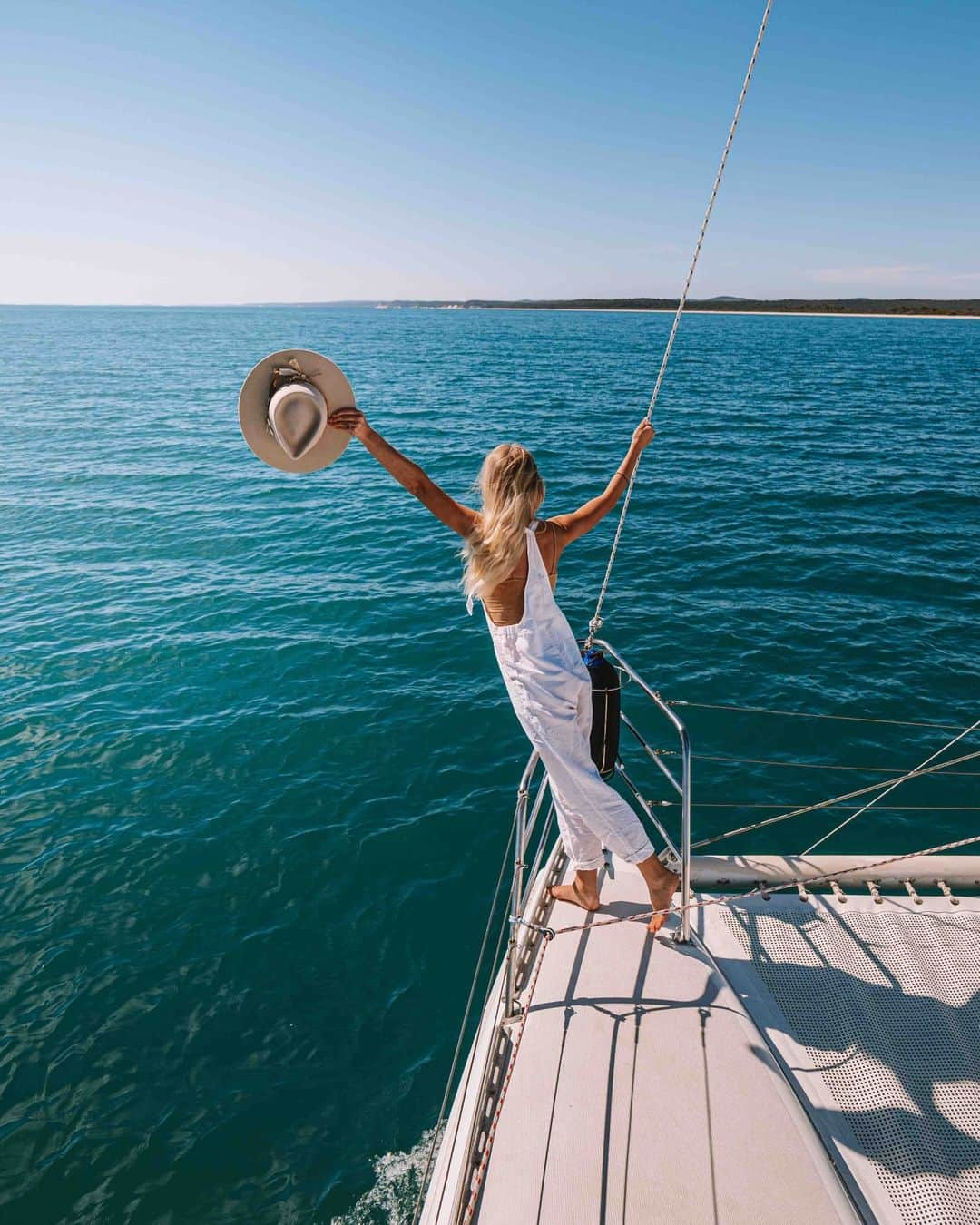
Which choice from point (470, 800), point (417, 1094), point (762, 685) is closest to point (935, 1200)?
point (417, 1094)

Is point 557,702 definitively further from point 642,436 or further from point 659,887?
point 642,436

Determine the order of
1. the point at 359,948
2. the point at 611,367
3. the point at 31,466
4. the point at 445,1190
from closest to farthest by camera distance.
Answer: the point at 445,1190 → the point at 359,948 → the point at 31,466 → the point at 611,367

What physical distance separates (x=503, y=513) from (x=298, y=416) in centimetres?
103

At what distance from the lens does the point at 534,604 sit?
300 centimetres

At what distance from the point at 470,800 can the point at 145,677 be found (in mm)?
5771

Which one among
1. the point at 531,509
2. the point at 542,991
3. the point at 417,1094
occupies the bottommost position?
the point at 417,1094

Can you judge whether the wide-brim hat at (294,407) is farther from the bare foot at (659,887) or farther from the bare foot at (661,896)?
the bare foot at (661,896)

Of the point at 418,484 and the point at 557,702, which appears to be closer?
the point at 418,484

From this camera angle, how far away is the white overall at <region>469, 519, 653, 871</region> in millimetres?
3021

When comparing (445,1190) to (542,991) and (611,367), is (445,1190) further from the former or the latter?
(611,367)

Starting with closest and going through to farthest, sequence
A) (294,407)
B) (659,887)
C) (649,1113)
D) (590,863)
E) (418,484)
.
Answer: (649,1113), (418,484), (294,407), (659,887), (590,863)

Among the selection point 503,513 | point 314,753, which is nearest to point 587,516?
point 503,513

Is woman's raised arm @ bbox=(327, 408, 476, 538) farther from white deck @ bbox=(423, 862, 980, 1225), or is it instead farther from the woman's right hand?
white deck @ bbox=(423, 862, 980, 1225)

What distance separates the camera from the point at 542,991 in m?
3.38
